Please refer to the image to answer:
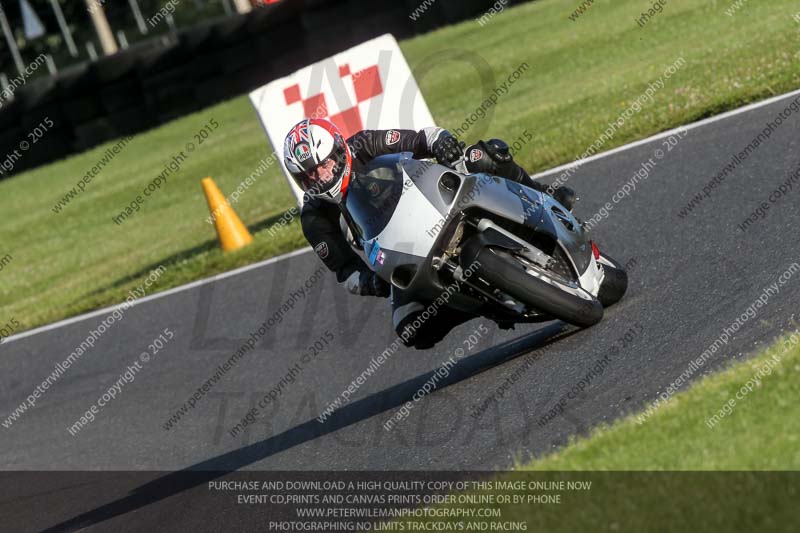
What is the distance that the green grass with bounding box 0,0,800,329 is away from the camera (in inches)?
508

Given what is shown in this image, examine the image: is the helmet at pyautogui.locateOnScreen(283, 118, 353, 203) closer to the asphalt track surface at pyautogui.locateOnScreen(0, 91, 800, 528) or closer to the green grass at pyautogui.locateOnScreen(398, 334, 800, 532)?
the asphalt track surface at pyautogui.locateOnScreen(0, 91, 800, 528)

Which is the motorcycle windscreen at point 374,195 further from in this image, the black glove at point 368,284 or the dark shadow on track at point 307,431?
the dark shadow on track at point 307,431

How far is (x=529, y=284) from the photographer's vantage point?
6.13 m

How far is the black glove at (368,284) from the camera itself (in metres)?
6.63

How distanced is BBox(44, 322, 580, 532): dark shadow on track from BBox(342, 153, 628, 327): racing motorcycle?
2.74ft

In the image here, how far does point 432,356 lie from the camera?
808 cm

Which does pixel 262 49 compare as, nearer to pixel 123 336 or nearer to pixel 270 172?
pixel 270 172

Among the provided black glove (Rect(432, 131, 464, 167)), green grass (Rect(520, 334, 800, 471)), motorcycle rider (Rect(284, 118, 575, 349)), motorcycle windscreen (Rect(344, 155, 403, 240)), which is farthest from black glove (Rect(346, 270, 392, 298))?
green grass (Rect(520, 334, 800, 471))

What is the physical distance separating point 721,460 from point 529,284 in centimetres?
204

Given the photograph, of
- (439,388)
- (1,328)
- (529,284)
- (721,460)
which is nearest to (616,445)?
(721,460)

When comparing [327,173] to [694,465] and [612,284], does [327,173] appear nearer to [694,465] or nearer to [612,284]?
[612,284]

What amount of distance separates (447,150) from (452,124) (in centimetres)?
1098

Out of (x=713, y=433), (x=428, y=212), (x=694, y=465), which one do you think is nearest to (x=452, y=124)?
(x=428, y=212)

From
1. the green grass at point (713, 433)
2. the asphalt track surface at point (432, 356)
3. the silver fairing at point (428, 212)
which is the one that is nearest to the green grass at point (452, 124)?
the asphalt track surface at point (432, 356)
